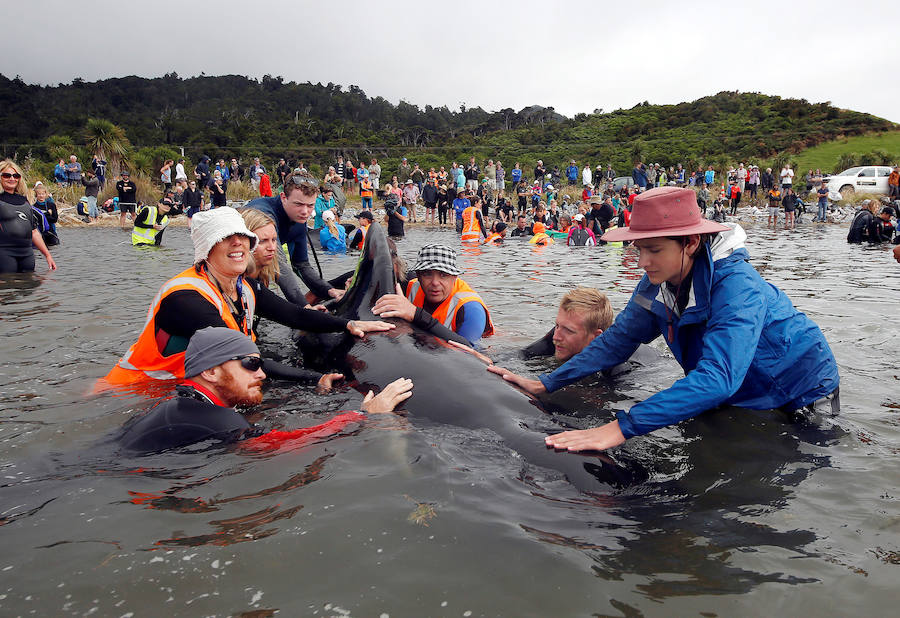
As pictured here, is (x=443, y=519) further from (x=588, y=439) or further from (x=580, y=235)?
(x=580, y=235)

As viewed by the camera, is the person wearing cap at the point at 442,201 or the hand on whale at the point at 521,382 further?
the person wearing cap at the point at 442,201

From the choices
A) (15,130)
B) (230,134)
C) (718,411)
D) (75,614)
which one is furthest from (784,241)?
(15,130)

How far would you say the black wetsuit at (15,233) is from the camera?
10188mm

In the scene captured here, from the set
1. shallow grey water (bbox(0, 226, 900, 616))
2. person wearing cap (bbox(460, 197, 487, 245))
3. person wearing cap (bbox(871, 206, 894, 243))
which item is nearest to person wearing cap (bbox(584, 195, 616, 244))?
person wearing cap (bbox(460, 197, 487, 245))

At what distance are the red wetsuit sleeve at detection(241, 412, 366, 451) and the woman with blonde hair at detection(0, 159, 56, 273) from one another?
879 cm

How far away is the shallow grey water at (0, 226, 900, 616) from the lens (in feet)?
8.20

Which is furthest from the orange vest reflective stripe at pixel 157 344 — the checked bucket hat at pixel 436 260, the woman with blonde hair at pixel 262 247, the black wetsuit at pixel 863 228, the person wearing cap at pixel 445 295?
the black wetsuit at pixel 863 228

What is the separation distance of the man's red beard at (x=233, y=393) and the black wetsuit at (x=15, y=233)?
8386mm

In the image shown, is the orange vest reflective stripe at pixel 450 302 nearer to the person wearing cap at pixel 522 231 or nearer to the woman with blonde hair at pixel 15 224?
the woman with blonde hair at pixel 15 224

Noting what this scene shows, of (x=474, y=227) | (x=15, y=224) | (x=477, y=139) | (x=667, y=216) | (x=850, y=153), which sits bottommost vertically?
(x=474, y=227)

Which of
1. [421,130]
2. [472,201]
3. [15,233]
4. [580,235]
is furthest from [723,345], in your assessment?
[421,130]

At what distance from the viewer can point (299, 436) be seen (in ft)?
13.6

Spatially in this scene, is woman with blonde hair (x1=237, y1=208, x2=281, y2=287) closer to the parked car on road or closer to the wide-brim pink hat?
the wide-brim pink hat

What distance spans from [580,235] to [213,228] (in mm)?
18944
